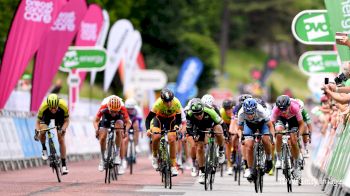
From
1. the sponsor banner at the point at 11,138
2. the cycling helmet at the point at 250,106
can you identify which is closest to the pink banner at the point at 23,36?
the sponsor banner at the point at 11,138

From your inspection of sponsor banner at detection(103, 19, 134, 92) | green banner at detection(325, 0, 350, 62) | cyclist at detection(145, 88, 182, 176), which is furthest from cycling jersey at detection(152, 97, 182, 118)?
sponsor banner at detection(103, 19, 134, 92)

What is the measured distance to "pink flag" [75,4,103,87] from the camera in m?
40.8

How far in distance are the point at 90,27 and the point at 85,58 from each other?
308 centimetres

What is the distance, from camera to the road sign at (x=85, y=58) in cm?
3822

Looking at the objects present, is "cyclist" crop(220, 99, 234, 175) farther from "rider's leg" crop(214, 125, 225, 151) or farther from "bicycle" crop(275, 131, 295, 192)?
"bicycle" crop(275, 131, 295, 192)

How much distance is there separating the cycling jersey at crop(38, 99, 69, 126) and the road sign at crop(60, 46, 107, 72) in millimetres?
12732

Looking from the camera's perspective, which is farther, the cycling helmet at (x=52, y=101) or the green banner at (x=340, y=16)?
the green banner at (x=340, y=16)

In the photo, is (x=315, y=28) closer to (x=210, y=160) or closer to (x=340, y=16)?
(x=340, y=16)

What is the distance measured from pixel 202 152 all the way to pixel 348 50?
4002 mm

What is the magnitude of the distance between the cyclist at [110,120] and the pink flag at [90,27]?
14898 millimetres

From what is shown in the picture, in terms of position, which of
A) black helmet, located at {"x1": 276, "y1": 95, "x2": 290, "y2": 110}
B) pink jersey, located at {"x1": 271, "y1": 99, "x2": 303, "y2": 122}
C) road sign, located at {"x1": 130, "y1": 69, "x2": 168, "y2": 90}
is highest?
road sign, located at {"x1": 130, "y1": 69, "x2": 168, "y2": 90}

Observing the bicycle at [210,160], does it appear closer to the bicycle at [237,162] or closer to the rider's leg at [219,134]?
the rider's leg at [219,134]

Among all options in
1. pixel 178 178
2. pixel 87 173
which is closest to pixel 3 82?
pixel 87 173

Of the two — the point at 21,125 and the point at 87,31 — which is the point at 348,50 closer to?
the point at 21,125
